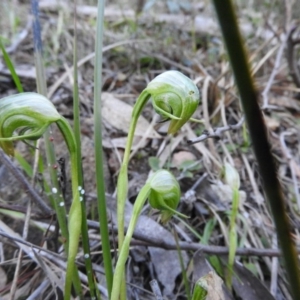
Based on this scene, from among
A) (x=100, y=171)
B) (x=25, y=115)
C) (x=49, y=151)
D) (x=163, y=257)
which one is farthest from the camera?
(x=163, y=257)

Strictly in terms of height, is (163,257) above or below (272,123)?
below

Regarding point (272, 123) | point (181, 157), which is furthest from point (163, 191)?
point (272, 123)

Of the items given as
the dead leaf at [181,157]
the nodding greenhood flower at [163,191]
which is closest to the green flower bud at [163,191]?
the nodding greenhood flower at [163,191]

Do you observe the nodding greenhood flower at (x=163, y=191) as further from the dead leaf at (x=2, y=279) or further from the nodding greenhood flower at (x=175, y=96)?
the dead leaf at (x=2, y=279)

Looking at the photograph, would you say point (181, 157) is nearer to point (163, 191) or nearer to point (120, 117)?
point (120, 117)

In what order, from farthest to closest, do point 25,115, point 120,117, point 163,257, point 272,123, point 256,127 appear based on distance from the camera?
point 272,123
point 120,117
point 163,257
point 25,115
point 256,127

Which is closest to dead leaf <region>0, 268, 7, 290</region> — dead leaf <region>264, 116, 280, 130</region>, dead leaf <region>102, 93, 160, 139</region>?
dead leaf <region>102, 93, 160, 139</region>

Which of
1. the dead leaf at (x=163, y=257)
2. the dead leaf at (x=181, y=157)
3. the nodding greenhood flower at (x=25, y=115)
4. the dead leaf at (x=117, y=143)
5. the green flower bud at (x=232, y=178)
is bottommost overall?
the dead leaf at (x=163, y=257)
